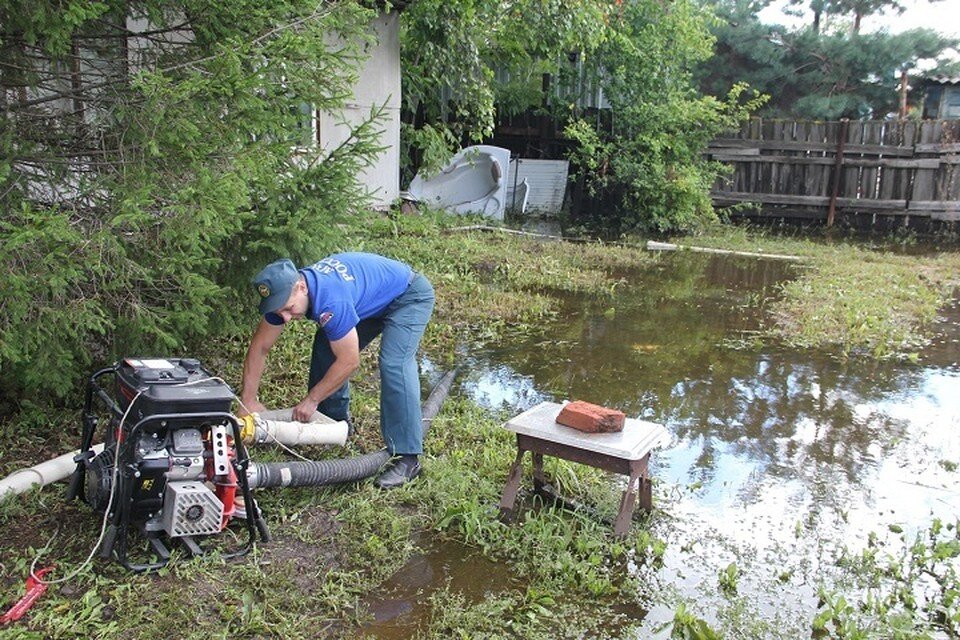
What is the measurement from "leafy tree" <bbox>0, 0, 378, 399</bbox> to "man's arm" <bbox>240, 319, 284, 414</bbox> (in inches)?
18.7

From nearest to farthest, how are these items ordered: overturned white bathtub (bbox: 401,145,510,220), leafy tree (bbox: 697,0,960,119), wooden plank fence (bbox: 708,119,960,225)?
overturned white bathtub (bbox: 401,145,510,220) → wooden plank fence (bbox: 708,119,960,225) → leafy tree (bbox: 697,0,960,119)

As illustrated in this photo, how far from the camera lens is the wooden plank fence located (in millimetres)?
13938

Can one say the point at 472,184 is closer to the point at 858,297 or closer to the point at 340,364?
the point at 858,297

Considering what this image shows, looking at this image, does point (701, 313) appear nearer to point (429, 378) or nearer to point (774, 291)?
point (774, 291)

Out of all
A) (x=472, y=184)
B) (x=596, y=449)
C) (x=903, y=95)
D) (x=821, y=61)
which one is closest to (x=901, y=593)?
(x=596, y=449)

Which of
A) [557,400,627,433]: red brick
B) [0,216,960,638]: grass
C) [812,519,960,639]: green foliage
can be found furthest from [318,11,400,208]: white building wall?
[812,519,960,639]: green foliage

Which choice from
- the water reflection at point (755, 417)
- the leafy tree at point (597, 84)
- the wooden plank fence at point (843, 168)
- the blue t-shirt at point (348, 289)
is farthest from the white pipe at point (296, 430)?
the wooden plank fence at point (843, 168)

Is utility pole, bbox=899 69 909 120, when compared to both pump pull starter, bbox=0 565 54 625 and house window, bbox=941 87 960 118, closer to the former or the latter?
house window, bbox=941 87 960 118

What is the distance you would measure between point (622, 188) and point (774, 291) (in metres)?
5.14

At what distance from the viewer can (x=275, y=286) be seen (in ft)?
12.0

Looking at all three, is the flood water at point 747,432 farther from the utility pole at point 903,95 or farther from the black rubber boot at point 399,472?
the utility pole at point 903,95

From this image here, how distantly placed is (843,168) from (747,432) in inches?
441

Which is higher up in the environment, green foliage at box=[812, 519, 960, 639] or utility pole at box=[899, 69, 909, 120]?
utility pole at box=[899, 69, 909, 120]

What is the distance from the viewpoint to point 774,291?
9.40 m
